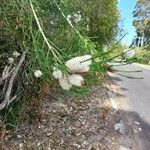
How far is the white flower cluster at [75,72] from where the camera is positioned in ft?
10.2

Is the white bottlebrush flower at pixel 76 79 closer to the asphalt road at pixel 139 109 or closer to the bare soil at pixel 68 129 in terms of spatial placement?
the asphalt road at pixel 139 109

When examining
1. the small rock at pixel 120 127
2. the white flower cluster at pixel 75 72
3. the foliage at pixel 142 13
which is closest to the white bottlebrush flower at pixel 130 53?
the white flower cluster at pixel 75 72

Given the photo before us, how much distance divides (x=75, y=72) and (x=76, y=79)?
→ 0.06 meters

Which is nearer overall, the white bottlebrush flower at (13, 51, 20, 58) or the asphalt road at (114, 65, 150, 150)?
the white bottlebrush flower at (13, 51, 20, 58)

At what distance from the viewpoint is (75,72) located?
317 centimetres

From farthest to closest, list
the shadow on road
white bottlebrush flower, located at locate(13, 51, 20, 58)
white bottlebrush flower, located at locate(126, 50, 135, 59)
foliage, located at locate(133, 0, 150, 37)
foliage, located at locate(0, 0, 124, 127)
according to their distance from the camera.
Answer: foliage, located at locate(133, 0, 150, 37) < the shadow on road < white bottlebrush flower, located at locate(13, 51, 20, 58) < foliage, located at locate(0, 0, 124, 127) < white bottlebrush flower, located at locate(126, 50, 135, 59)

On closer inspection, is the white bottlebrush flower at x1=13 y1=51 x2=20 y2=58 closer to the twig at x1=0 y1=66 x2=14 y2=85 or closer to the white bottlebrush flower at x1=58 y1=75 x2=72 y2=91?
the twig at x1=0 y1=66 x2=14 y2=85

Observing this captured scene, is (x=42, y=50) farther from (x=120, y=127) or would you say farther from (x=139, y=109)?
(x=139, y=109)

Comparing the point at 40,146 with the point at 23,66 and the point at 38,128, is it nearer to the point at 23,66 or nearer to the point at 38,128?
the point at 38,128

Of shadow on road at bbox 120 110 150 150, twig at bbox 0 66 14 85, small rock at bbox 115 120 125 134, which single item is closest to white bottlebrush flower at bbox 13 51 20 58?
twig at bbox 0 66 14 85

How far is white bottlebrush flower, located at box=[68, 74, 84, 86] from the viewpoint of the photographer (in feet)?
10.2

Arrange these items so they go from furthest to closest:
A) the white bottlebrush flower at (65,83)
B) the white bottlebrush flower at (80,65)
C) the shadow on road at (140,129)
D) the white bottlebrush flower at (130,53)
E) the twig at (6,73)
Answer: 1. the shadow on road at (140,129)
2. the twig at (6,73)
3. the white bottlebrush flower at (130,53)
4. the white bottlebrush flower at (65,83)
5. the white bottlebrush flower at (80,65)

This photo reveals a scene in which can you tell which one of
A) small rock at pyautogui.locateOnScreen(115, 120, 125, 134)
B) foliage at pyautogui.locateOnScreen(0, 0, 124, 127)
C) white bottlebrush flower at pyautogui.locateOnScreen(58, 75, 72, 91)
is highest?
white bottlebrush flower at pyautogui.locateOnScreen(58, 75, 72, 91)

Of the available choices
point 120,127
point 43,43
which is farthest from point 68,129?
point 43,43
